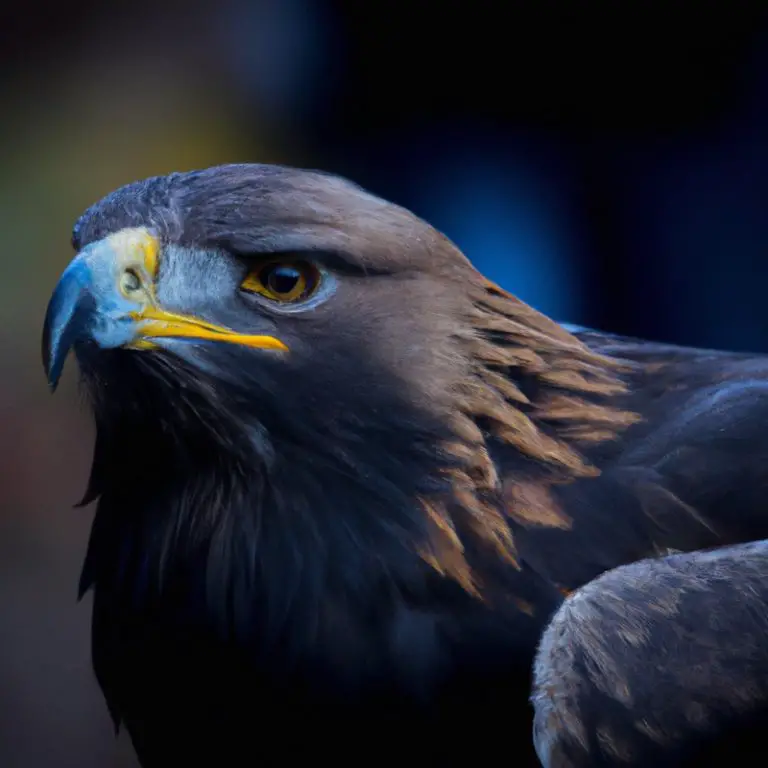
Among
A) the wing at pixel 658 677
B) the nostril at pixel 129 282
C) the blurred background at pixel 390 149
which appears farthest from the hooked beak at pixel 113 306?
the wing at pixel 658 677

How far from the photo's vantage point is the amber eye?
85cm

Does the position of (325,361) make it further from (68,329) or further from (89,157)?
(89,157)

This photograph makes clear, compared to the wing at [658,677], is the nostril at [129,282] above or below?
above

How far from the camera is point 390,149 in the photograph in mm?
1082

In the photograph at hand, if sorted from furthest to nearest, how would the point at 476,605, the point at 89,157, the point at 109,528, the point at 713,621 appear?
1. the point at 89,157
2. the point at 109,528
3. the point at 476,605
4. the point at 713,621

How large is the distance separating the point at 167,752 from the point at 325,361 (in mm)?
460

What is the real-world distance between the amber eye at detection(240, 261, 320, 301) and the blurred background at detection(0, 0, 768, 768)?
0.82ft

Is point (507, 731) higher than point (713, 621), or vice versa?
point (713, 621)

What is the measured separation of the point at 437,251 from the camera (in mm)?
919

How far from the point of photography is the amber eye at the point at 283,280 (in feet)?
2.79

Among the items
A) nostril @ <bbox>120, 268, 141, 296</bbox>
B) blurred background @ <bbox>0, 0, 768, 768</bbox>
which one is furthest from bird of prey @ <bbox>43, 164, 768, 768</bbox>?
blurred background @ <bbox>0, 0, 768, 768</bbox>

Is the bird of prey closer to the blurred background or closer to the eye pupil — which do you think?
the eye pupil

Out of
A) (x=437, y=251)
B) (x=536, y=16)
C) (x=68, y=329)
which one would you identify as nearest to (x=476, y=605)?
(x=437, y=251)

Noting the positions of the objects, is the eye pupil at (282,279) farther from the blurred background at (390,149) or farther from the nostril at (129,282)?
the blurred background at (390,149)
